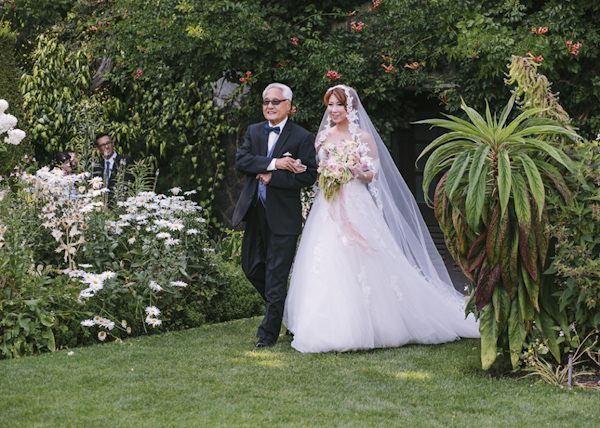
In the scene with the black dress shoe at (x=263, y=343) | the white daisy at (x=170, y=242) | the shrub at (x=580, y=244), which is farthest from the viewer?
the white daisy at (x=170, y=242)

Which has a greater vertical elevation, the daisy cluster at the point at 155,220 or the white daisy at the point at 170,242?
the daisy cluster at the point at 155,220

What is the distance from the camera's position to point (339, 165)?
4.81 metres

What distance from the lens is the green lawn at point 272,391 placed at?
300cm

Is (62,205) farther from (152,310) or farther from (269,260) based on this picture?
(269,260)

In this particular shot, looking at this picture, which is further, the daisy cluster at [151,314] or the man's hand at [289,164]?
the daisy cluster at [151,314]

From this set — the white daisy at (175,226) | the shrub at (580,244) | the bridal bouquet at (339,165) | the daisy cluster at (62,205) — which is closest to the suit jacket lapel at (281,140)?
the bridal bouquet at (339,165)

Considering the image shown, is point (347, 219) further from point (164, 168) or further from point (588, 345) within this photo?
point (164, 168)

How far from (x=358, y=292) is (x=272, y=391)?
1.25 meters

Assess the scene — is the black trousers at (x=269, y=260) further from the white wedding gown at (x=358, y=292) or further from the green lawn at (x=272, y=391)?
the green lawn at (x=272, y=391)

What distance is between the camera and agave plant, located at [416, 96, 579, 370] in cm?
345

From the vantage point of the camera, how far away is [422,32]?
7570 mm

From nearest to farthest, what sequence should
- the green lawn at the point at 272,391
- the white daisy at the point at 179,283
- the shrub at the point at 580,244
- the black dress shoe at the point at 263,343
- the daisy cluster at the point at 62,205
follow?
the green lawn at the point at 272,391
the shrub at the point at 580,244
the black dress shoe at the point at 263,343
the daisy cluster at the point at 62,205
the white daisy at the point at 179,283

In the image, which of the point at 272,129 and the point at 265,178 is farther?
the point at 272,129

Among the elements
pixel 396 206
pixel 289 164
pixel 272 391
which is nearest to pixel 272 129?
pixel 289 164
